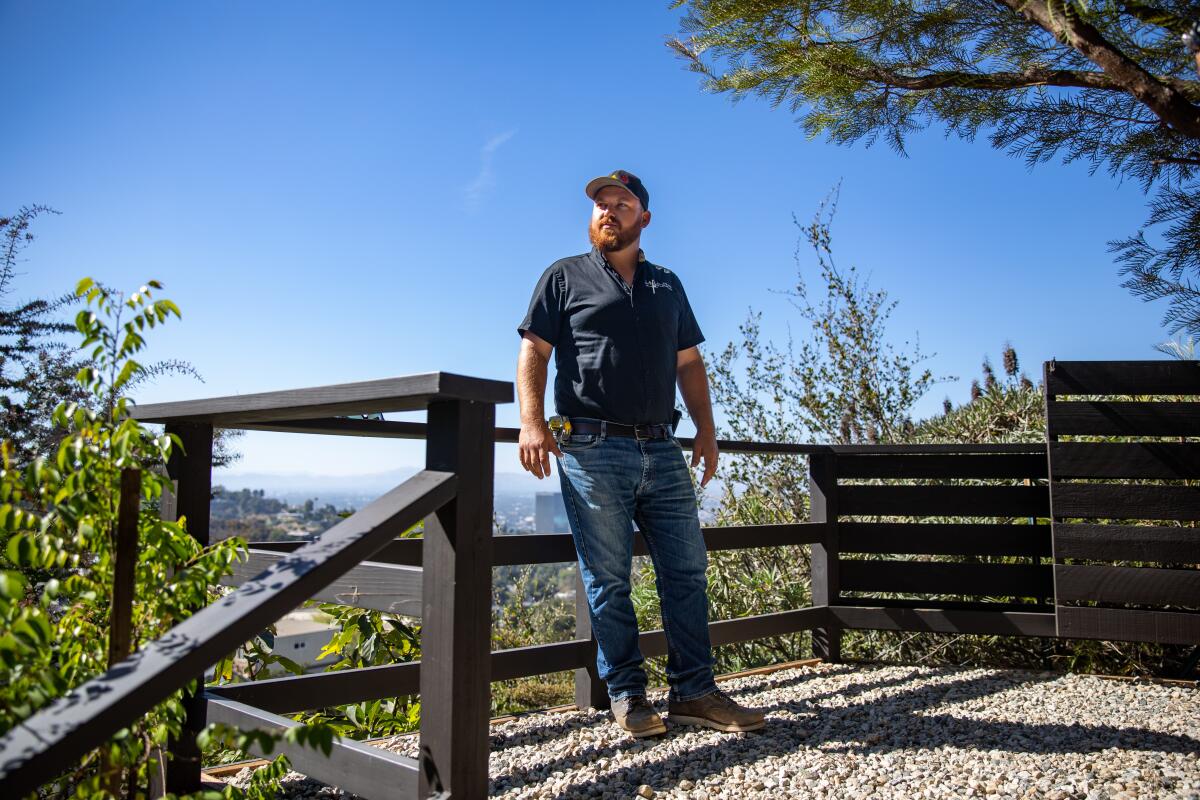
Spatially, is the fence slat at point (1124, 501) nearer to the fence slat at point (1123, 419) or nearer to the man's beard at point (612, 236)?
the fence slat at point (1123, 419)

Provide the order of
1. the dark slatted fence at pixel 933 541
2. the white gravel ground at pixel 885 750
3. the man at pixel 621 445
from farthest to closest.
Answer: the dark slatted fence at pixel 933 541
the man at pixel 621 445
the white gravel ground at pixel 885 750

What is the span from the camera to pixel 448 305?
10562 mm

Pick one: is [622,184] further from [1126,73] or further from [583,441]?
[1126,73]

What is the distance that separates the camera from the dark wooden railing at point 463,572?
1082 mm

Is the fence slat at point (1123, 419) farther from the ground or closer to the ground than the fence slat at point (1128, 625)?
farther from the ground

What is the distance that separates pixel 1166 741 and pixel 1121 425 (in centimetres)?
157

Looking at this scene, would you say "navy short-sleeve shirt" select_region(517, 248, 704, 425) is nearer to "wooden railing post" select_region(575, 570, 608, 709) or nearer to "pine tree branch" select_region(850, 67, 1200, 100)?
"wooden railing post" select_region(575, 570, 608, 709)

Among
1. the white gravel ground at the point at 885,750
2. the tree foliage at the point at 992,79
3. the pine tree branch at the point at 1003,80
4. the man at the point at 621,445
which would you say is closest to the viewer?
the white gravel ground at the point at 885,750

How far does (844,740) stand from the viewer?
2559 mm

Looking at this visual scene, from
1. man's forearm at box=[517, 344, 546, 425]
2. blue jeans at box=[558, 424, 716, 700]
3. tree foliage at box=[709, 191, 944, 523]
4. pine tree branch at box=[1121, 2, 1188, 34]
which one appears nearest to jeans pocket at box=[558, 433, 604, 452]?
blue jeans at box=[558, 424, 716, 700]

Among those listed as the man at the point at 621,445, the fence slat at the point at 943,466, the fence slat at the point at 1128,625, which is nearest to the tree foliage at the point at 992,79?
the fence slat at the point at 943,466

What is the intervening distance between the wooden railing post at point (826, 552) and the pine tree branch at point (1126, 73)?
6.31 ft

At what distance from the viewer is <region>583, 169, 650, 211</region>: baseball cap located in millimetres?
2670

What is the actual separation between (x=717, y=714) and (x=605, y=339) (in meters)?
1.27
